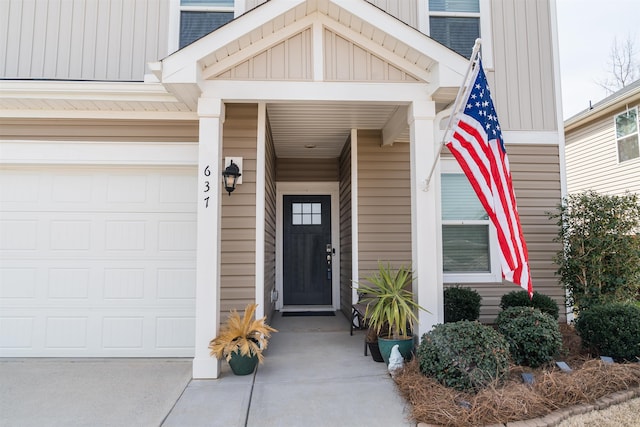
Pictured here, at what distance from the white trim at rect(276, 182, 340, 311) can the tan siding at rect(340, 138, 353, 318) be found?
223 mm

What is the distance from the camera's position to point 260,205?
174 inches

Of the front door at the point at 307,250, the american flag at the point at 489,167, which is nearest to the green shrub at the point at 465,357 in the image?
the american flag at the point at 489,167

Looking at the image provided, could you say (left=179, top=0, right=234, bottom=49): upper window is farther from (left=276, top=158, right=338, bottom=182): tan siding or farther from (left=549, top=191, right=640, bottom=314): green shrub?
(left=549, top=191, right=640, bottom=314): green shrub

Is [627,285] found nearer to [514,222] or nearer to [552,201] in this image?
[552,201]

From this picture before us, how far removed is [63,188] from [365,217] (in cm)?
364

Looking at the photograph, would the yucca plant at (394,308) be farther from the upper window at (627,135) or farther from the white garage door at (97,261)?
the upper window at (627,135)

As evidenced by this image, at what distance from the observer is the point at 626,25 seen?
14445mm

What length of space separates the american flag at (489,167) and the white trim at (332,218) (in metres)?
3.75

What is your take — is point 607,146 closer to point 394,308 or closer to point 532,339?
point 532,339

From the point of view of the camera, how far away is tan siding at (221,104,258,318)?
14.3 ft

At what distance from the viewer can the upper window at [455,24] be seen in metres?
5.37

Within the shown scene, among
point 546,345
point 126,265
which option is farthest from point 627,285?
point 126,265

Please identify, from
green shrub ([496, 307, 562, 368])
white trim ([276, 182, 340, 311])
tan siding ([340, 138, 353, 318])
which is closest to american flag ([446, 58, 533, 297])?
green shrub ([496, 307, 562, 368])

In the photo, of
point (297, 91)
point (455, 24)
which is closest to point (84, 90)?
point (297, 91)
